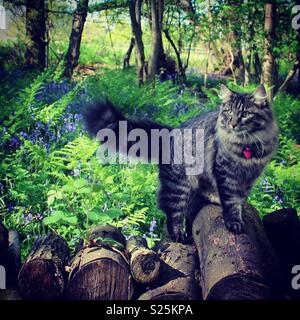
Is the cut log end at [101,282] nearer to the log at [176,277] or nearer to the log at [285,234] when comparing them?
the log at [176,277]

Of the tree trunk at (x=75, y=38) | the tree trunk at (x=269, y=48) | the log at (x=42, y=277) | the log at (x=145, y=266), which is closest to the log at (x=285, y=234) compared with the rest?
the log at (x=145, y=266)

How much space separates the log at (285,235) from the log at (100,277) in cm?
93

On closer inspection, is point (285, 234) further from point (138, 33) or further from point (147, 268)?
point (138, 33)

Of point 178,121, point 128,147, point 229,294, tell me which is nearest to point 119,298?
point 229,294

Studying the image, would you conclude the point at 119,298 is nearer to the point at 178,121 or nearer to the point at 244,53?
the point at 178,121

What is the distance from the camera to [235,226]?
2.42 meters

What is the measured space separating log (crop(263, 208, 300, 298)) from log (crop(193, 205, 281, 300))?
8 cm

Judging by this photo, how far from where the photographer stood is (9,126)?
11.3 ft

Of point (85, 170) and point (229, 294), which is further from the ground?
point (85, 170)

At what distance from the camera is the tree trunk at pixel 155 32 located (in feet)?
10.8

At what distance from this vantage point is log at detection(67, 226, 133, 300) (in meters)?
2.19

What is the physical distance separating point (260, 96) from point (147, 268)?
1.13m
